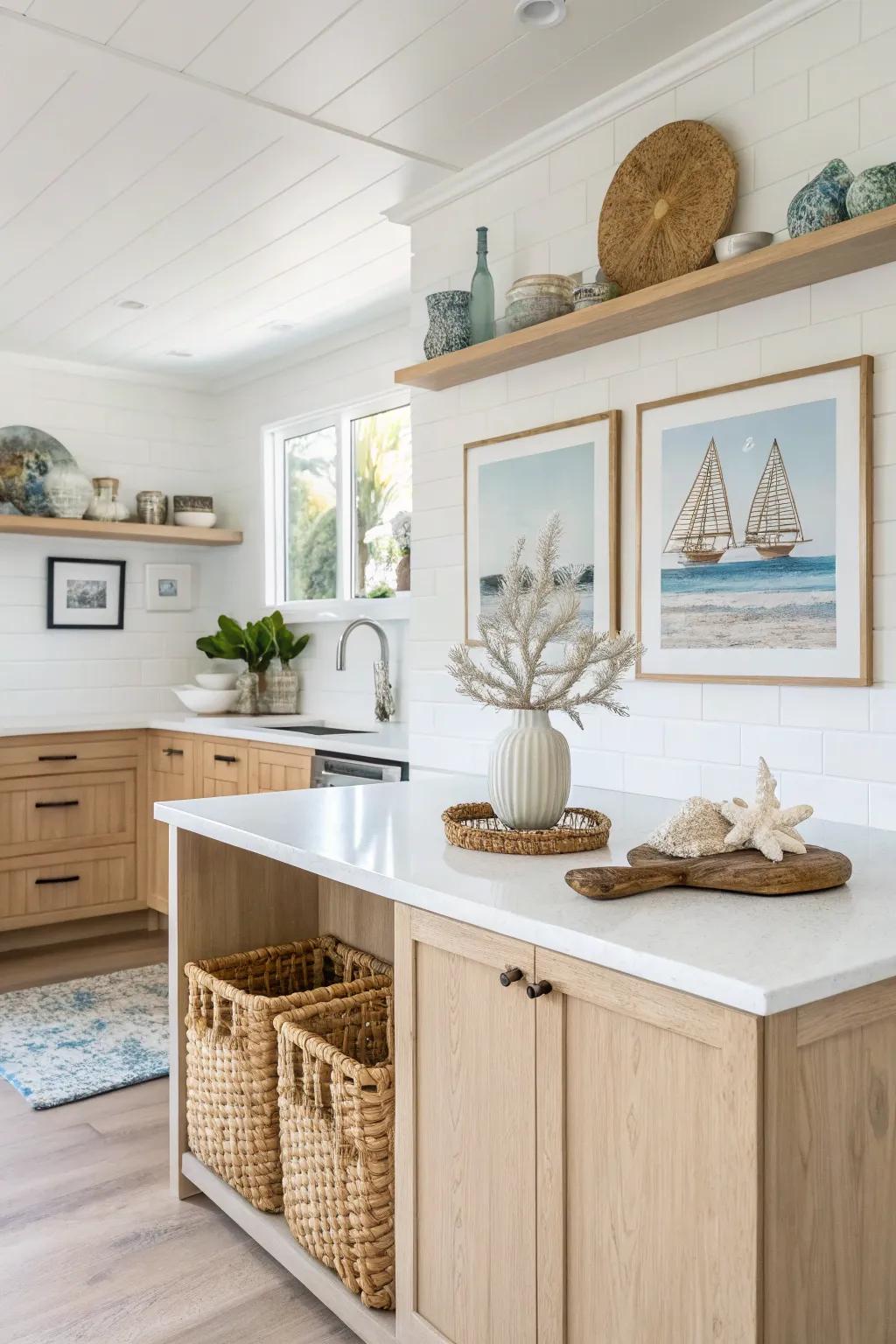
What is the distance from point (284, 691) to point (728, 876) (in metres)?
3.57

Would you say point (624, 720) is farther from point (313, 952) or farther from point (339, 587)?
point (339, 587)

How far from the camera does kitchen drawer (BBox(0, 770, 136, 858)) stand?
436 cm

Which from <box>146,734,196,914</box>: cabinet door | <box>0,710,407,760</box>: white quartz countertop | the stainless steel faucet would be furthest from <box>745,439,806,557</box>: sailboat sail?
<box>146,734,196,914</box>: cabinet door

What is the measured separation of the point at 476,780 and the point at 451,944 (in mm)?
1233

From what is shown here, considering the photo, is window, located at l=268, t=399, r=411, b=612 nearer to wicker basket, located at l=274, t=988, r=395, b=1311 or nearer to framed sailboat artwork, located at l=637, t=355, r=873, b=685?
framed sailboat artwork, located at l=637, t=355, r=873, b=685

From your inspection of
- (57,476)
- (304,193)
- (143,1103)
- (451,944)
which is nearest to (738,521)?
(451,944)

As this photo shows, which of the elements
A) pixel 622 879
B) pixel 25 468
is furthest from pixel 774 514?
pixel 25 468

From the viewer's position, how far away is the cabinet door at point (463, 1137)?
4.88ft

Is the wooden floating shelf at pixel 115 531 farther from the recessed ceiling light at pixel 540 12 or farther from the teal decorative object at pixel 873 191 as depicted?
the teal decorative object at pixel 873 191

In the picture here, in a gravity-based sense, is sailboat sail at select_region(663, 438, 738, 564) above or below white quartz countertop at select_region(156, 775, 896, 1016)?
above

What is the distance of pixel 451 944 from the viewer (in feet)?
5.23

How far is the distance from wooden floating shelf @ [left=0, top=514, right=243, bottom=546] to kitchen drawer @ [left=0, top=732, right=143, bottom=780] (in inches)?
36.7

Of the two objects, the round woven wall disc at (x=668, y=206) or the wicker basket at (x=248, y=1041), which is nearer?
the wicker basket at (x=248, y=1041)

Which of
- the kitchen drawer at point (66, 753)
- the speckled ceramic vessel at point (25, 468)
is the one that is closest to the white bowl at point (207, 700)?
the kitchen drawer at point (66, 753)
